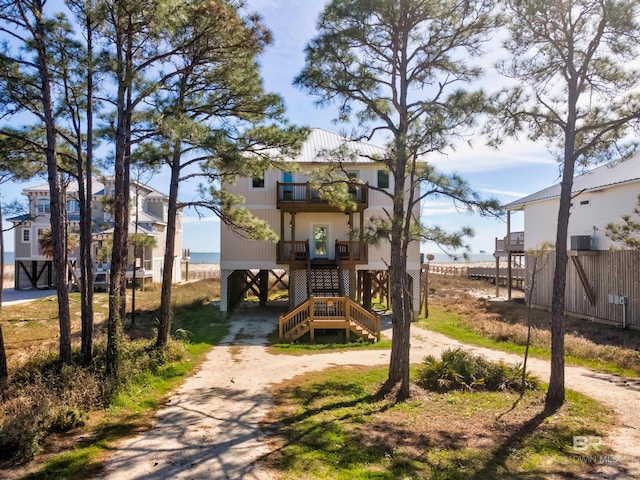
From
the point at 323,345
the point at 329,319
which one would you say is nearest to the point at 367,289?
the point at 329,319

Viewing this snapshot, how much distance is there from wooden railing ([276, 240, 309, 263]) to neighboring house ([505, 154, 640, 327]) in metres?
9.39

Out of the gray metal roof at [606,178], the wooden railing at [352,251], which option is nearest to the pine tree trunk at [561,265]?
the gray metal roof at [606,178]

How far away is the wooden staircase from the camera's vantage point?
1464 cm

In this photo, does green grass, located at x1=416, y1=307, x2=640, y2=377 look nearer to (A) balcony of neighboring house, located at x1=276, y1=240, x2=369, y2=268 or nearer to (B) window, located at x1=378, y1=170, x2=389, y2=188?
(A) balcony of neighboring house, located at x1=276, y1=240, x2=369, y2=268

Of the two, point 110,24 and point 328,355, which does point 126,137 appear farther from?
point 328,355

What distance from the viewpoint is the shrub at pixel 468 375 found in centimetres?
916

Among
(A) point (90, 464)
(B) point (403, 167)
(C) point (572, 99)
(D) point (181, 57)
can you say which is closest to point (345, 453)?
(A) point (90, 464)

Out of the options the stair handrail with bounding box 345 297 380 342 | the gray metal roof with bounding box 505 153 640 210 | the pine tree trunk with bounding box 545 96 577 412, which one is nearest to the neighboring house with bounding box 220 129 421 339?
the stair handrail with bounding box 345 297 380 342

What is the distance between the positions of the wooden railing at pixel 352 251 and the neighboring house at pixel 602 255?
6970mm

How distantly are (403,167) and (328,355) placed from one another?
21.1 feet

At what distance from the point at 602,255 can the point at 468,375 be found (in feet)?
40.9

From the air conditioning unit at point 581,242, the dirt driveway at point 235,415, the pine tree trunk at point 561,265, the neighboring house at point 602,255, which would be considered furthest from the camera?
the air conditioning unit at point 581,242

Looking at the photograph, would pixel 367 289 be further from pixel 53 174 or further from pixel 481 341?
pixel 53 174

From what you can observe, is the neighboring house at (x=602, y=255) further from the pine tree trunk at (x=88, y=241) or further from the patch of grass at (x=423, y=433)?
the pine tree trunk at (x=88, y=241)
